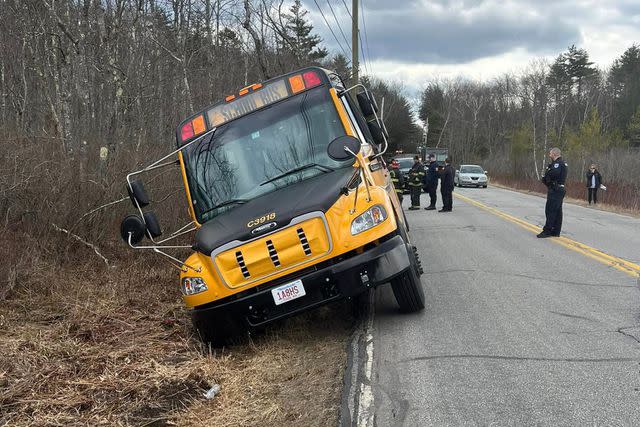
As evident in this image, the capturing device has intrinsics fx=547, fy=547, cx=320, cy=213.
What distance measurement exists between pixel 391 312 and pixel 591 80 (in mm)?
73600

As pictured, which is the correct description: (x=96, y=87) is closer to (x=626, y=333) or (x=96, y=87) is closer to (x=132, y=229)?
(x=132, y=229)

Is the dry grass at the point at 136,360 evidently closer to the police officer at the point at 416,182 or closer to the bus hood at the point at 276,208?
the bus hood at the point at 276,208

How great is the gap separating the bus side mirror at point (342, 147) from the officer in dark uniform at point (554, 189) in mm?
6797

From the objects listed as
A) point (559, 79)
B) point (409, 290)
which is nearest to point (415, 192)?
point (409, 290)

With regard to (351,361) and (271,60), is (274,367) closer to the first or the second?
(351,361)

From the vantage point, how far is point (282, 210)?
5164 millimetres

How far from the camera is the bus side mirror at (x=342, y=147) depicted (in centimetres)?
553

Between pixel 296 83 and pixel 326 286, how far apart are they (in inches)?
101

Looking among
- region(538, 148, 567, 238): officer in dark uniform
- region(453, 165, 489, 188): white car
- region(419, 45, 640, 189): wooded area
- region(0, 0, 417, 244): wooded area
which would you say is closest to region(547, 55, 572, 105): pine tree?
region(419, 45, 640, 189): wooded area

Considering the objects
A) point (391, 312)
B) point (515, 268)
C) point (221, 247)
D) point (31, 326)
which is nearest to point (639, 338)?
point (391, 312)

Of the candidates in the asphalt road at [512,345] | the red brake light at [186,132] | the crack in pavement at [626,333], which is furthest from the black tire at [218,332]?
the crack in pavement at [626,333]

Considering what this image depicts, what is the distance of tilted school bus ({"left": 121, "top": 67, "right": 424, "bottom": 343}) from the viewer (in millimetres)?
5020

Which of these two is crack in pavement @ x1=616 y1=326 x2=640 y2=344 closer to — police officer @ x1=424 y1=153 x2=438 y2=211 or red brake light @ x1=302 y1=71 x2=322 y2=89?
red brake light @ x1=302 y1=71 x2=322 y2=89

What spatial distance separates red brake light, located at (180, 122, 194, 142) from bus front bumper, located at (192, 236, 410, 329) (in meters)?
2.16
